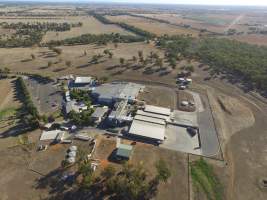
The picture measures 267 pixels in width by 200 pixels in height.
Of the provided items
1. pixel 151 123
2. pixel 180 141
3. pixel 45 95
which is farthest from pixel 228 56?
pixel 45 95

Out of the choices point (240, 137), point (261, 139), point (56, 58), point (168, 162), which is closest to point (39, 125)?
point (168, 162)

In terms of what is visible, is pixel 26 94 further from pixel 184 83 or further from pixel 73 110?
pixel 184 83

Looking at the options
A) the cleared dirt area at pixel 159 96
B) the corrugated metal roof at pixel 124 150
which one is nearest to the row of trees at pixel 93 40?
the cleared dirt area at pixel 159 96

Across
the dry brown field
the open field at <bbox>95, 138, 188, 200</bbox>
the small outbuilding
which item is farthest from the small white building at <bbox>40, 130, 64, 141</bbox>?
the dry brown field

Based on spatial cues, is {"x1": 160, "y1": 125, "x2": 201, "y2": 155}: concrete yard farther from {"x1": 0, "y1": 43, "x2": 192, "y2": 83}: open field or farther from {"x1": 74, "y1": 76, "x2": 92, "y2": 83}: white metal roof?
{"x1": 74, "y1": 76, "x2": 92, "y2": 83}: white metal roof

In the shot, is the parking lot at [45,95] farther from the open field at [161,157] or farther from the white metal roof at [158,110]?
the white metal roof at [158,110]

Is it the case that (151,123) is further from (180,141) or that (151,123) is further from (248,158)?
(248,158)
